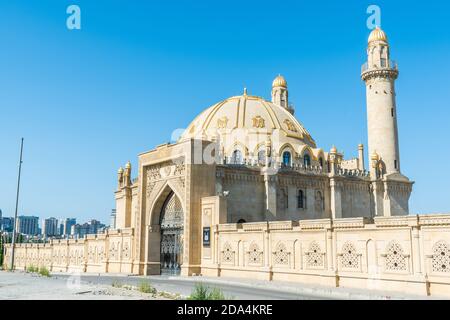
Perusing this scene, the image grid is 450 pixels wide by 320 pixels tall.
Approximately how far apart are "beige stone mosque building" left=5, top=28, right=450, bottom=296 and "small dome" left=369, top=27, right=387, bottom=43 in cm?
12

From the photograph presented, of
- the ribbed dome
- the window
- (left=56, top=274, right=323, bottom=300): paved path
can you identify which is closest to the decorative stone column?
the window

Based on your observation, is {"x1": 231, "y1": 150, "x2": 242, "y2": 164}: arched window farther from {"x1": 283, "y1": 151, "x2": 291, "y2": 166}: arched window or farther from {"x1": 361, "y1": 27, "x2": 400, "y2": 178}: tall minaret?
{"x1": 361, "y1": 27, "x2": 400, "y2": 178}: tall minaret

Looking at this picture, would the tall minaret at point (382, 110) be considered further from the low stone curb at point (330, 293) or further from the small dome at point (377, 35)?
the low stone curb at point (330, 293)

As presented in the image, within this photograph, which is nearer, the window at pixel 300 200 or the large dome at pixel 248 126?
the window at pixel 300 200

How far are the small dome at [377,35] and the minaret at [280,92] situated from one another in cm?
1387

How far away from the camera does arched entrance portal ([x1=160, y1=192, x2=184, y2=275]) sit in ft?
98.2

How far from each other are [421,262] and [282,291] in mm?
5445

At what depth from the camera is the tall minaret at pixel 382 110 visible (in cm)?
4134

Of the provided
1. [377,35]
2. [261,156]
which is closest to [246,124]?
[261,156]

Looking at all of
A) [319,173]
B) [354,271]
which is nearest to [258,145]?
[319,173]

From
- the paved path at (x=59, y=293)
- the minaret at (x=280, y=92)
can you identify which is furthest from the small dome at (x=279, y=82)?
the paved path at (x=59, y=293)

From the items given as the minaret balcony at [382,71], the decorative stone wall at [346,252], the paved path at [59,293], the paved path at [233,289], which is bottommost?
the paved path at [233,289]

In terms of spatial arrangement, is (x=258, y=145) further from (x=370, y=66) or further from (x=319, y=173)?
(x=370, y=66)
